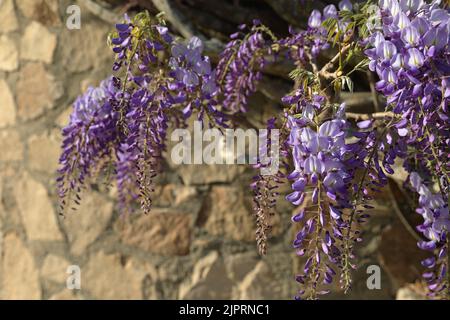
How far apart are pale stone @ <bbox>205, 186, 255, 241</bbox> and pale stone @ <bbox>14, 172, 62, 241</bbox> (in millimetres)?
576

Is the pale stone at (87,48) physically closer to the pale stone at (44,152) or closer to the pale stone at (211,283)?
the pale stone at (44,152)

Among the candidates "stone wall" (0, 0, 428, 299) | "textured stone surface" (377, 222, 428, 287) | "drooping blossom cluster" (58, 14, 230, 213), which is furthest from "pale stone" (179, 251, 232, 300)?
"drooping blossom cluster" (58, 14, 230, 213)

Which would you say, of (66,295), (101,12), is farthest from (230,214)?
(101,12)

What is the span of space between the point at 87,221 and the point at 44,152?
0.97ft

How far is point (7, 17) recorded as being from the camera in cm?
237

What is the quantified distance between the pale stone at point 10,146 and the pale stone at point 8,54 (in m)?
0.24

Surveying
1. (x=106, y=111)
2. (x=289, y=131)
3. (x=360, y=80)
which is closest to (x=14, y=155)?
(x=106, y=111)

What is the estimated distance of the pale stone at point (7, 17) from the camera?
236cm

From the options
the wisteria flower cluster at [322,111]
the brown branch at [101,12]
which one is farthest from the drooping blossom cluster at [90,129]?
the brown branch at [101,12]

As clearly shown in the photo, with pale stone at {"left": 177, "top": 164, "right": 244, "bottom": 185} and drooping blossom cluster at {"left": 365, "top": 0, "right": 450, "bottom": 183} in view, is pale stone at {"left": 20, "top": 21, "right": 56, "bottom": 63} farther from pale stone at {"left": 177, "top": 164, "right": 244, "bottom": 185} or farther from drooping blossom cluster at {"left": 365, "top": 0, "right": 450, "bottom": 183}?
drooping blossom cluster at {"left": 365, "top": 0, "right": 450, "bottom": 183}

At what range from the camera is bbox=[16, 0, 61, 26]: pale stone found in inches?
90.7

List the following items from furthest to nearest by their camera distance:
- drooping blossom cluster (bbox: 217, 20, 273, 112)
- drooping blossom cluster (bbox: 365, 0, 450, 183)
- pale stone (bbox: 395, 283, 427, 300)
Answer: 1. pale stone (bbox: 395, 283, 427, 300)
2. drooping blossom cluster (bbox: 217, 20, 273, 112)
3. drooping blossom cluster (bbox: 365, 0, 450, 183)

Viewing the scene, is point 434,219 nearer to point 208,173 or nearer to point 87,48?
point 208,173

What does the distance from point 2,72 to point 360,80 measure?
1.28 m
